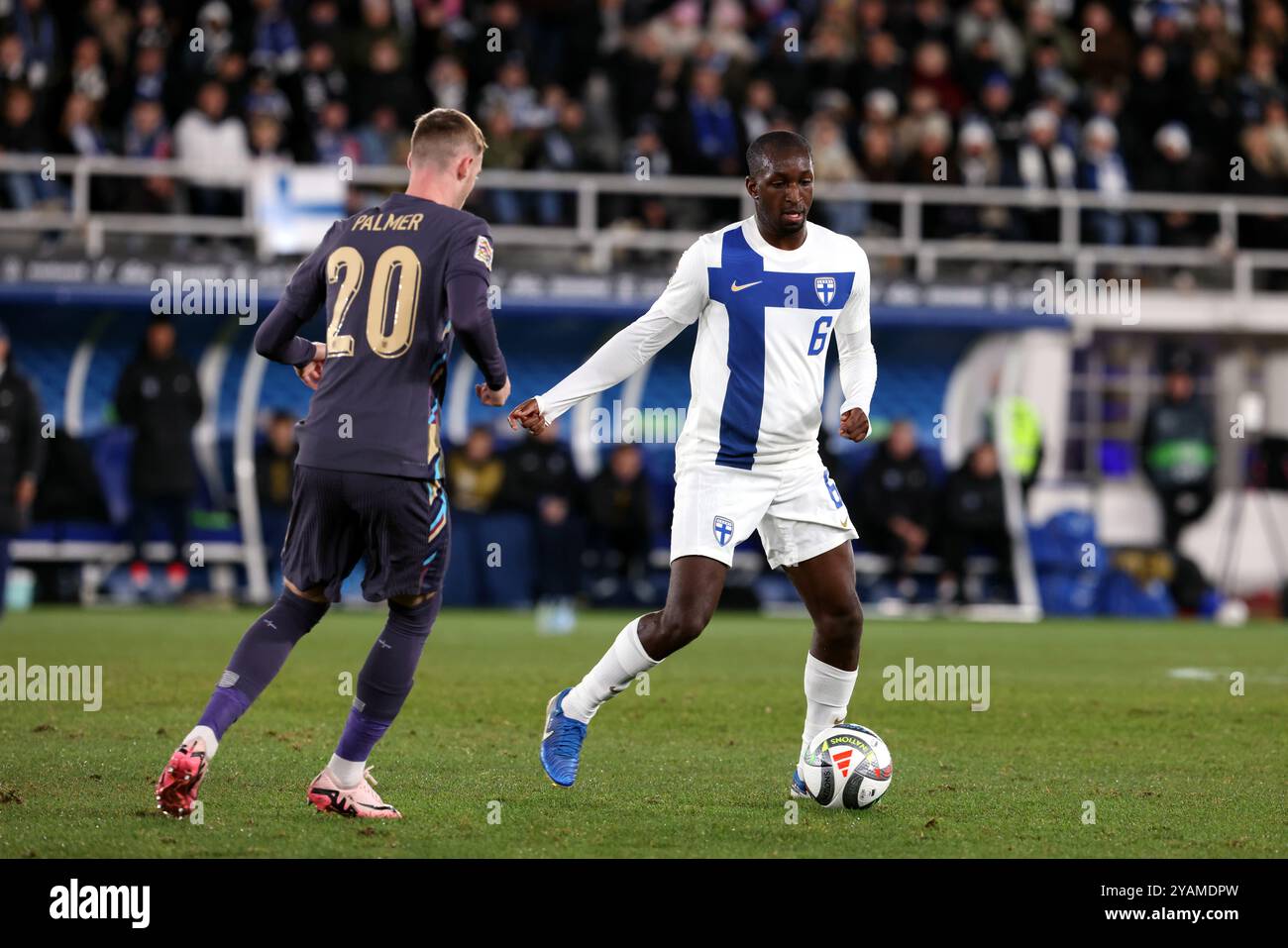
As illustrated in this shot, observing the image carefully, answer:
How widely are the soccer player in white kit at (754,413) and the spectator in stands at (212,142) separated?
12.4 metres

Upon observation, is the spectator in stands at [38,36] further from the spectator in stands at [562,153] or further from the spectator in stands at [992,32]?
the spectator in stands at [992,32]

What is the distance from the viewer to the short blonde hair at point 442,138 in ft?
21.0

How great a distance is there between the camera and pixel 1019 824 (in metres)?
6.47

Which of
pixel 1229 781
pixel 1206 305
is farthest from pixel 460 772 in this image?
pixel 1206 305

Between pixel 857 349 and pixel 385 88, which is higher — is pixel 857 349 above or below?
below

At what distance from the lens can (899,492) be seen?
1867 cm

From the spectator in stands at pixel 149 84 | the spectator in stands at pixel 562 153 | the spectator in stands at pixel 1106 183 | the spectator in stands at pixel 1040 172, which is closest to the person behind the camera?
the spectator in stands at pixel 149 84

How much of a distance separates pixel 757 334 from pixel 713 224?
13.1 meters

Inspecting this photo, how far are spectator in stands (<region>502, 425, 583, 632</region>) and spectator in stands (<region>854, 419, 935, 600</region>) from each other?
111 inches

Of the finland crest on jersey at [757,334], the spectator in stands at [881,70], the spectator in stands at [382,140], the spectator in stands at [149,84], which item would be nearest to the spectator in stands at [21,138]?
the spectator in stands at [149,84]

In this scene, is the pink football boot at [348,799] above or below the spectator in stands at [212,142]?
below

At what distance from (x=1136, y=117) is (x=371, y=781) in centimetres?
1751

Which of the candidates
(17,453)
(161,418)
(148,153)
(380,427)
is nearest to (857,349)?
(380,427)

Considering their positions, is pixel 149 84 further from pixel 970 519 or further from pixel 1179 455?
pixel 1179 455
